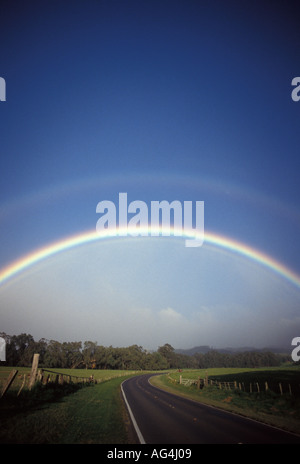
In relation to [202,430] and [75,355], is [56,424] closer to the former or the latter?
[202,430]

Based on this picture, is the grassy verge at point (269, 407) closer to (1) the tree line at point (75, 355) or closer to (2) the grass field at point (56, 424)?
(2) the grass field at point (56, 424)

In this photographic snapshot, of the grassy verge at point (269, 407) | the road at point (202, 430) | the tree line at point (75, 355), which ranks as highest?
the road at point (202, 430)

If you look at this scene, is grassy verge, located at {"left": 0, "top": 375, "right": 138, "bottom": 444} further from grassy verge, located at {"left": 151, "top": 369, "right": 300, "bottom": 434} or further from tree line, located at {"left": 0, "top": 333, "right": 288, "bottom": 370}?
tree line, located at {"left": 0, "top": 333, "right": 288, "bottom": 370}

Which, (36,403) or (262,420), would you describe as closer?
(262,420)

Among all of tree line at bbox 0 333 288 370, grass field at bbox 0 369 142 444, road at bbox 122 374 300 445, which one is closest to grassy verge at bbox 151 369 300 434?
road at bbox 122 374 300 445

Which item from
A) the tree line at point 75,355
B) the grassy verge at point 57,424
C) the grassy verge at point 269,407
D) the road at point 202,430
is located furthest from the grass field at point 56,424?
the tree line at point 75,355

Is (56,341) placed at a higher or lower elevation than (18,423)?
lower

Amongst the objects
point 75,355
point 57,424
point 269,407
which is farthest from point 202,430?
point 75,355

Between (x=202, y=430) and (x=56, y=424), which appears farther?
(x=56, y=424)
